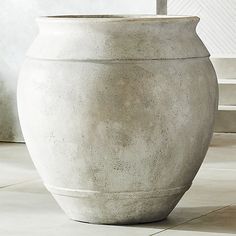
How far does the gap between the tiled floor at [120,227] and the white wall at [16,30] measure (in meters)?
0.74

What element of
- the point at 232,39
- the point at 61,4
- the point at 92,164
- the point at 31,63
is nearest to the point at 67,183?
the point at 92,164

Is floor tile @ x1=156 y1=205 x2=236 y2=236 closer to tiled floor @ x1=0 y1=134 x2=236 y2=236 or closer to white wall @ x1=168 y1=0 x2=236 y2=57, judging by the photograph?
tiled floor @ x1=0 y1=134 x2=236 y2=236

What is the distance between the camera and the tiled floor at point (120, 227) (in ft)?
12.5

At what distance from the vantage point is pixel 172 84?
3697mm

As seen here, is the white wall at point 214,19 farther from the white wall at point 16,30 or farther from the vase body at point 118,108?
the vase body at point 118,108

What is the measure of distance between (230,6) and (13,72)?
9.09 feet

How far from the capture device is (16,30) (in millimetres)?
6352

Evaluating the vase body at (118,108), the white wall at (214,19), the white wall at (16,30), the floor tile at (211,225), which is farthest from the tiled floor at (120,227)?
the white wall at (214,19)

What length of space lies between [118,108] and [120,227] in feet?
1.69

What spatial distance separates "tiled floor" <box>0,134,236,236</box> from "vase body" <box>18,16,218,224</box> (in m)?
0.12

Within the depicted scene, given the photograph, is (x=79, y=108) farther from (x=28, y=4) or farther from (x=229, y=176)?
(x=28, y=4)

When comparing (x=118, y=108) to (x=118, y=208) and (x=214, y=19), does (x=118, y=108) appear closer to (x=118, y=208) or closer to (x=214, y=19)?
(x=118, y=208)

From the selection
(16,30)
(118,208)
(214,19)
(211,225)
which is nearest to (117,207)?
(118,208)

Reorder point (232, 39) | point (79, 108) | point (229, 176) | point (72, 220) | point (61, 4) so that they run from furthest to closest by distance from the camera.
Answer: point (232, 39) → point (61, 4) → point (229, 176) → point (72, 220) → point (79, 108)
